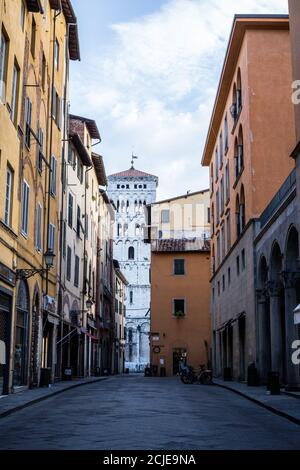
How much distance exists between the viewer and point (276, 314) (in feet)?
88.4

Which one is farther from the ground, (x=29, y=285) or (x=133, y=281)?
(x=133, y=281)

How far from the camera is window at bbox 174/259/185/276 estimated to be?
56156 millimetres

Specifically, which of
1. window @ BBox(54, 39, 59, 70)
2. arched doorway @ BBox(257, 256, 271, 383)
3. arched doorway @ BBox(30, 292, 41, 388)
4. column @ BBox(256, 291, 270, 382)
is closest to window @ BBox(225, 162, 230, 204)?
arched doorway @ BBox(257, 256, 271, 383)

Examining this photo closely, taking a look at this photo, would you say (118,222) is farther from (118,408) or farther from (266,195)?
(118,408)

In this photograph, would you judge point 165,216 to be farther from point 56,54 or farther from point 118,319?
point 56,54

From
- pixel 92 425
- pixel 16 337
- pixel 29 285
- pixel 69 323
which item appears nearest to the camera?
pixel 92 425

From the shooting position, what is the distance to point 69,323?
36062 mm

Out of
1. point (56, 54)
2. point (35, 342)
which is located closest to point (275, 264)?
point (35, 342)

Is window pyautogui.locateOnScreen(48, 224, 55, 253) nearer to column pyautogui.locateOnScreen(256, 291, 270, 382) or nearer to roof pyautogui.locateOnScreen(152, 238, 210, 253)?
column pyautogui.locateOnScreen(256, 291, 270, 382)

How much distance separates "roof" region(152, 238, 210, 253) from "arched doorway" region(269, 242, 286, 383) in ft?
93.7

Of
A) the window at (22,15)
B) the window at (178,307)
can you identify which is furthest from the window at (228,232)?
the window at (22,15)

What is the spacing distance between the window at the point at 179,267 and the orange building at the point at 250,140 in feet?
53.2

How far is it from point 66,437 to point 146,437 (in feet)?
4.32
